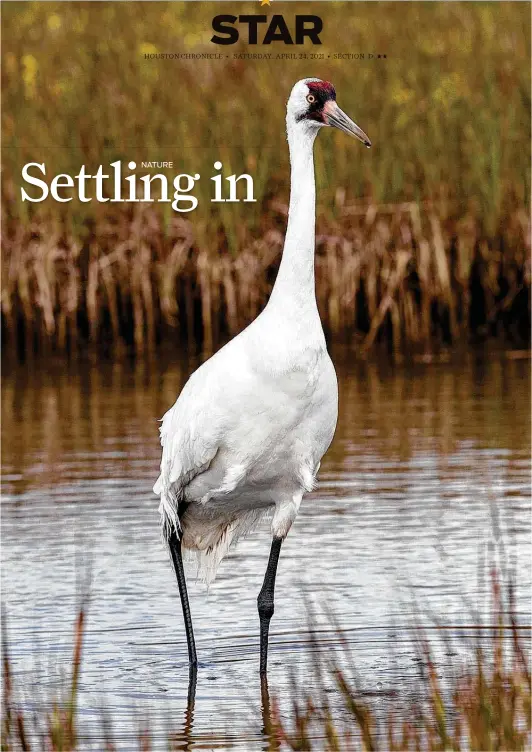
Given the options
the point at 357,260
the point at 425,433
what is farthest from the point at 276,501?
the point at 357,260

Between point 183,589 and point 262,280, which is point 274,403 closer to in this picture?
point 183,589

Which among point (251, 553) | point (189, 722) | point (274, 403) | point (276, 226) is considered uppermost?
point (276, 226)

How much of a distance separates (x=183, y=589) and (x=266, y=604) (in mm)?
423

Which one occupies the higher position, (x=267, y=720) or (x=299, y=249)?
(x=299, y=249)

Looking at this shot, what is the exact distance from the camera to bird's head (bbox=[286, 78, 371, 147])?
7.04 metres

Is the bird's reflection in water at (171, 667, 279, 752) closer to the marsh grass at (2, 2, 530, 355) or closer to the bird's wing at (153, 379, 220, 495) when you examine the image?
the bird's wing at (153, 379, 220, 495)

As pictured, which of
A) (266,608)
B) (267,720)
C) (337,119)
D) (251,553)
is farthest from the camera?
(251,553)

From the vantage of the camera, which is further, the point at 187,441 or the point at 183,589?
the point at 183,589

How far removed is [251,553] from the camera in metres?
9.09

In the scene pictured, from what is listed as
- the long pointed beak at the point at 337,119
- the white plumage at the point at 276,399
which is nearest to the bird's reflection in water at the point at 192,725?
the white plumage at the point at 276,399

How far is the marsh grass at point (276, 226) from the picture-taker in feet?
49.8

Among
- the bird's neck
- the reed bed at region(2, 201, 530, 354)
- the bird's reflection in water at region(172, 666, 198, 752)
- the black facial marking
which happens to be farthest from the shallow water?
the black facial marking

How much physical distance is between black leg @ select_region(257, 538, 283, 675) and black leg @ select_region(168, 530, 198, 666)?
0.29 metres

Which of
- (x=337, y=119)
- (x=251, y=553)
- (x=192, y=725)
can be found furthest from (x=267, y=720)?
(x=251, y=553)
